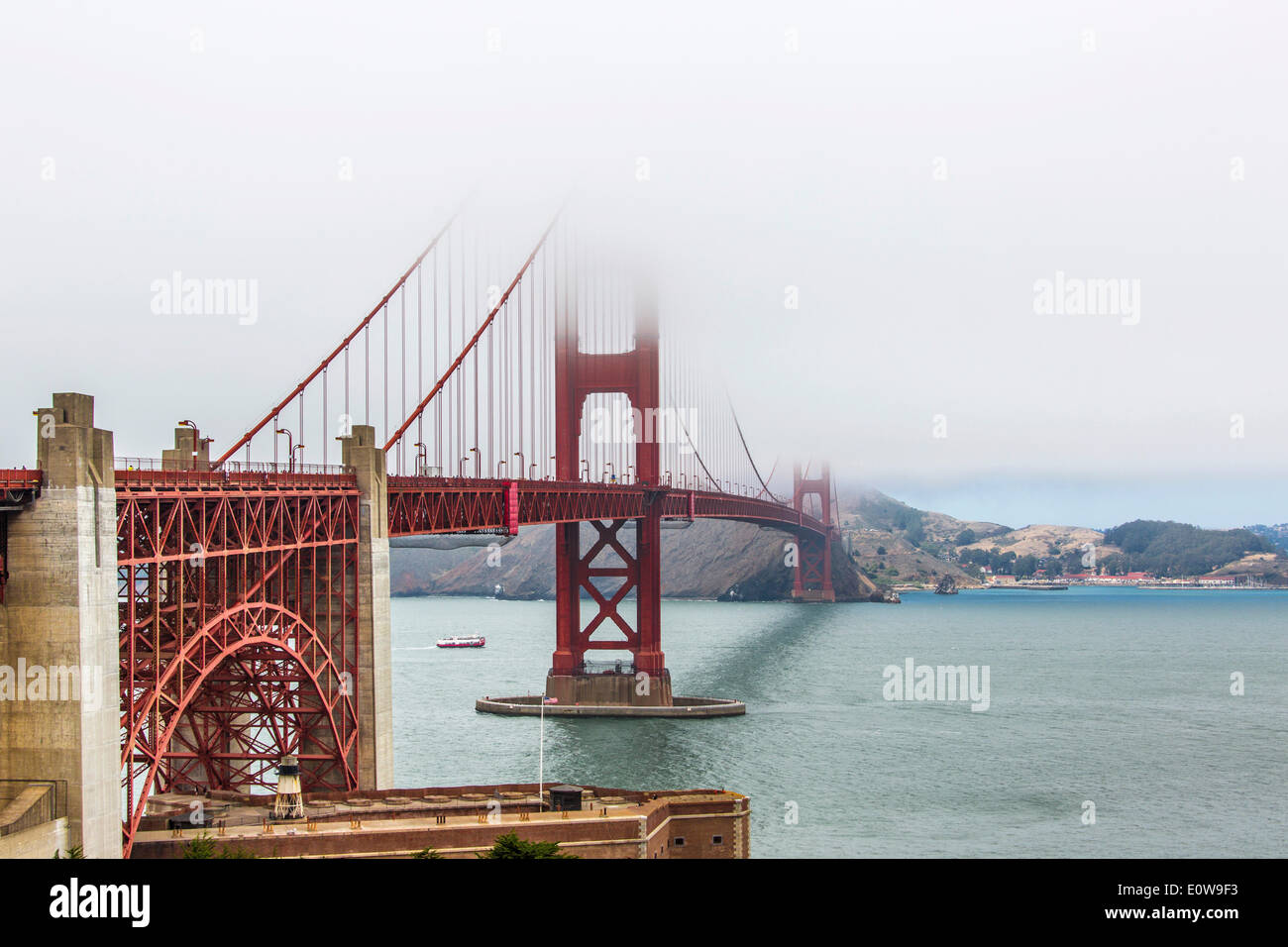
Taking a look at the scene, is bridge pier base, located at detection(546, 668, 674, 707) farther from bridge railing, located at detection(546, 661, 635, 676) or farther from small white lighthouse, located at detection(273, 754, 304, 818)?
small white lighthouse, located at detection(273, 754, 304, 818)

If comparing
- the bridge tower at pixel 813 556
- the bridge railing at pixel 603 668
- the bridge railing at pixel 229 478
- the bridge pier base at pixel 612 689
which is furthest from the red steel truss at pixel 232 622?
→ the bridge tower at pixel 813 556

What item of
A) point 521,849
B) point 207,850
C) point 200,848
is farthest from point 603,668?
point 200,848

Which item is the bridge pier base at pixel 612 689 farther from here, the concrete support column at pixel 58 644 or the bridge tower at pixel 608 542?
the concrete support column at pixel 58 644

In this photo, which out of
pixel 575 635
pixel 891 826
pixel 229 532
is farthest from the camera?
pixel 575 635

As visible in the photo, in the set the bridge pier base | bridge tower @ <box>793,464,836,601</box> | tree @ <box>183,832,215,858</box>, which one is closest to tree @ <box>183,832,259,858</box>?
tree @ <box>183,832,215,858</box>
